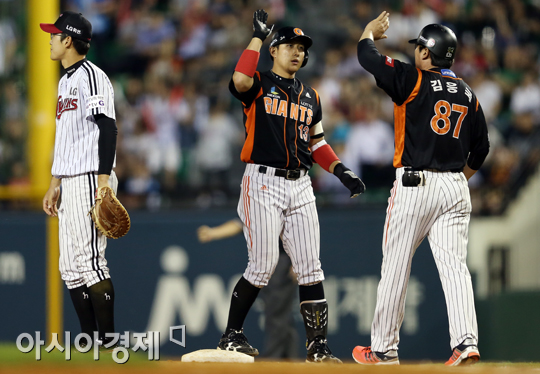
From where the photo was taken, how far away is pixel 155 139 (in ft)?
31.7

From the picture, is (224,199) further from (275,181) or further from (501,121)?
(501,121)

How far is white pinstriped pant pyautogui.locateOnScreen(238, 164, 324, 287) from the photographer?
538 centimetres

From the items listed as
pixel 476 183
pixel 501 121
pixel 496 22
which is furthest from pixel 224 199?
pixel 496 22

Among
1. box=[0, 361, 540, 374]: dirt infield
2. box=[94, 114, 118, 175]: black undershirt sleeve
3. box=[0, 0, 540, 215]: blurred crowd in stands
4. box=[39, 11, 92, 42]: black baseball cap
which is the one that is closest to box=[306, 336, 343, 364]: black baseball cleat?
box=[0, 361, 540, 374]: dirt infield

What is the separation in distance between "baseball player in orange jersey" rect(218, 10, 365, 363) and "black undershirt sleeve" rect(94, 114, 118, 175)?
2.77 ft

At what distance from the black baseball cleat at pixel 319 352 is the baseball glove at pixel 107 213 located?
4.98 ft

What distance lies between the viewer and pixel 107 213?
5176 millimetres

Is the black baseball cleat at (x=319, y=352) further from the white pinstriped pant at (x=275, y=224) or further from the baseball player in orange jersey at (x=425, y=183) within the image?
the white pinstriped pant at (x=275, y=224)

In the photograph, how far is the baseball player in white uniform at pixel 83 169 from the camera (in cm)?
529

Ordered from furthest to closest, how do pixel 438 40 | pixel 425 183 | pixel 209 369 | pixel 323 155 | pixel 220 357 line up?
1. pixel 323 155
2. pixel 438 40
3. pixel 425 183
4. pixel 220 357
5. pixel 209 369

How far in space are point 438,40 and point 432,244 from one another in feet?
4.41

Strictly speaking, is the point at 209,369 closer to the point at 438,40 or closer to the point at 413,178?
the point at 413,178

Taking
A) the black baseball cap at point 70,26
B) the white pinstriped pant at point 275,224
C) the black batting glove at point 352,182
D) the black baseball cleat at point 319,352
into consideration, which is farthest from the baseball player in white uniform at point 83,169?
the black batting glove at point 352,182

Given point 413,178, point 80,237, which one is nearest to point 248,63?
point 413,178
